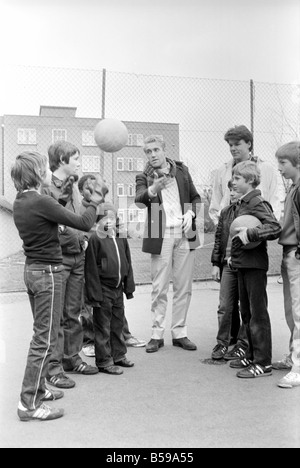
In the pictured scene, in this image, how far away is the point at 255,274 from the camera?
13.2ft

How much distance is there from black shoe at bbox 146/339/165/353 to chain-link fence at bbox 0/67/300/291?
3072mm

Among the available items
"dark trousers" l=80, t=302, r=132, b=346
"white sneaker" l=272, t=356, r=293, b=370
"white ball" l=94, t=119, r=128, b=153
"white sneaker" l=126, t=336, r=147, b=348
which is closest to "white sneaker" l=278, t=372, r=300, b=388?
"white sneaker" l=272, t=356, r=293, b=370

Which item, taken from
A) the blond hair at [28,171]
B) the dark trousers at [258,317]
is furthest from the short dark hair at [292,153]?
the blond hair at [28,171]

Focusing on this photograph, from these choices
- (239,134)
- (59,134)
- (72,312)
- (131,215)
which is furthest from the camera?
(59,134)

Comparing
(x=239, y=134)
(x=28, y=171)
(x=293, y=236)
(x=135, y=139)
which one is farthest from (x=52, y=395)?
(x=135, y=139)

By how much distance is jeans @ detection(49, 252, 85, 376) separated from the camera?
13.3 feet

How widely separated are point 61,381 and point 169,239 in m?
1.62

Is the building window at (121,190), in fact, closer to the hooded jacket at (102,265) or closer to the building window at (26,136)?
the building window at (26,136)

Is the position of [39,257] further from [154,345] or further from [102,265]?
[154,345]

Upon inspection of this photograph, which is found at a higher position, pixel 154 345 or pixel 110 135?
pixel 110 135

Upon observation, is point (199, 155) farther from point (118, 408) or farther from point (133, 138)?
point (118, 408)

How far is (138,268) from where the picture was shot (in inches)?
414

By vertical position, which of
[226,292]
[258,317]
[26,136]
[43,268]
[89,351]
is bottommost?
[89,351]

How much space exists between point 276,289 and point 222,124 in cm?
282
